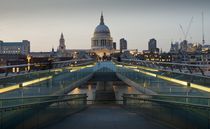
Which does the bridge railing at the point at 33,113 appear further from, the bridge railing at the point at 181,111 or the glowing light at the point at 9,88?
the bridge railing at the point at 181,111

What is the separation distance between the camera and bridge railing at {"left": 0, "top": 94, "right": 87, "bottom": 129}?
330 inches

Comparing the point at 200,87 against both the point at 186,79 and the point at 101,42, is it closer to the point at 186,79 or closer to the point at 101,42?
the point at 186,79

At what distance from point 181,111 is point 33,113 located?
3.54 meters

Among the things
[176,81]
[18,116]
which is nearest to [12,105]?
[18,116]

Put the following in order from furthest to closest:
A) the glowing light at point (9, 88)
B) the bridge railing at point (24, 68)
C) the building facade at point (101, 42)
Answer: the building facade at point (101, 42)
the bridge railing at point (24, 68)
the glowing light at point (9, 88)

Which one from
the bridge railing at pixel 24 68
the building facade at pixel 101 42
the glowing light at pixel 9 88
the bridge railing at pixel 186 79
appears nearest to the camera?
the glowing light at pixel 9 88

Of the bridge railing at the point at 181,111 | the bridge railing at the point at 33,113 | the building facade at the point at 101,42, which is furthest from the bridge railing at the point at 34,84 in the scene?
the building facade at the point at 101,42

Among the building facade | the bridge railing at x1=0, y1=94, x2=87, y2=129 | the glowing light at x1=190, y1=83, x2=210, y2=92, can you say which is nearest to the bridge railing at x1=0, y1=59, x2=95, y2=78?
the bridge railing at x1=0, y1=94, x2=87, y2=129

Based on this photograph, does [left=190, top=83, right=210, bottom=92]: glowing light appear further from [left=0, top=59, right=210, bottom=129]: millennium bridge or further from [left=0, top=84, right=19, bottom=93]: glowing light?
[left=0, top=84, right=19, bottom=93]: glowing light

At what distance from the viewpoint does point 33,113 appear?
9742mm

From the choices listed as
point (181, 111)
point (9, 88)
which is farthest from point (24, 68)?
point (181, 111)

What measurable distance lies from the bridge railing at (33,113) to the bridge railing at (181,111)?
2865 mm

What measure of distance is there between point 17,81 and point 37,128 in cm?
241

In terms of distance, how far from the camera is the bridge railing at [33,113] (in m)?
8.38
